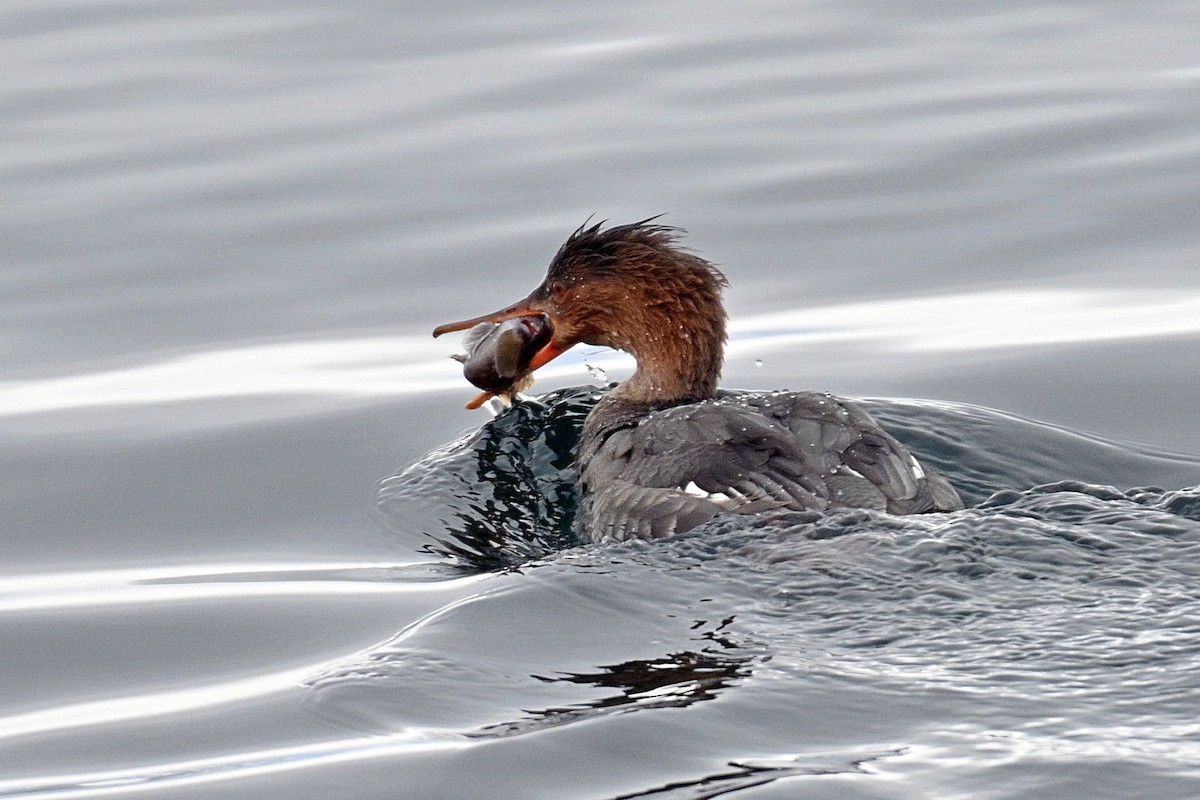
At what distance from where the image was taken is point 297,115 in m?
12.1

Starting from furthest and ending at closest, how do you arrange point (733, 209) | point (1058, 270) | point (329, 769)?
point (733, 209) → point (1058, 270) → point (329, 769)

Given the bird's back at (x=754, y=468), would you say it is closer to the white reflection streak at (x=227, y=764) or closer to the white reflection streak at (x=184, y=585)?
the white reflection streak at (x=184, y=585)

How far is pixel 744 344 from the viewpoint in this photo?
31.0 feet

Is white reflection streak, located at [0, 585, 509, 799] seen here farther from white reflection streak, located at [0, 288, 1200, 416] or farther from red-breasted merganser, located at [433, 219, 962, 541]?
white reflection streak, located at [0, 288, 1200, 416]

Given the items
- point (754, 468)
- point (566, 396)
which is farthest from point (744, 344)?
point (754, 468)

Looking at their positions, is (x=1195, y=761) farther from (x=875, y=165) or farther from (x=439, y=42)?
(x=439, y=42)

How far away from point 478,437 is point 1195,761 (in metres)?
4.43

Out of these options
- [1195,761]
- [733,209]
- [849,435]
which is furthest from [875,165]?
[1195,761]

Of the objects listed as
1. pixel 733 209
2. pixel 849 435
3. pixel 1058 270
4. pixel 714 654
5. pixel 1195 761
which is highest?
pixel 733 209

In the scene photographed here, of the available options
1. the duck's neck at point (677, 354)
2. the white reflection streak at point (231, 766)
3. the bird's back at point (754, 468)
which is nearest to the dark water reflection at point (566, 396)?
the white reflection streak at point (231, 766)

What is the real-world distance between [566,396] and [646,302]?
986 millimetres

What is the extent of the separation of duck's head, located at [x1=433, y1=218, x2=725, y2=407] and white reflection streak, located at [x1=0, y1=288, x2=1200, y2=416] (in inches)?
47.4

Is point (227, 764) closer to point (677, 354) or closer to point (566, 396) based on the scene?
point (677, 354)

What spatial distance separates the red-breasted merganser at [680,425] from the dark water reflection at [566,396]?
253 mm
